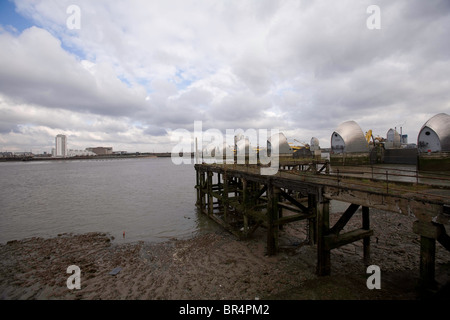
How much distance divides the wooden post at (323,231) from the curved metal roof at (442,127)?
18.9m

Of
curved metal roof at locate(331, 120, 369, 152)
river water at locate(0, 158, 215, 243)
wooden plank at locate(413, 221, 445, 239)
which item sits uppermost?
curved metal roof at locate(331, 120, 369, 152)

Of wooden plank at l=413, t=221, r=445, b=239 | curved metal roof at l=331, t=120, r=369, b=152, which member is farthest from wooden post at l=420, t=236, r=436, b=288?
curved metal roof at l=331, t=120, r=369, b=152

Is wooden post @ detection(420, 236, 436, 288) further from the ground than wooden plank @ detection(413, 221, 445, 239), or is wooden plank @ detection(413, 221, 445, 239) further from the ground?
wooden plank @ detection(413, 221, 445, 239)

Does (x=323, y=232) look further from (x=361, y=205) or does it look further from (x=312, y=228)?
(x=312, y=228)

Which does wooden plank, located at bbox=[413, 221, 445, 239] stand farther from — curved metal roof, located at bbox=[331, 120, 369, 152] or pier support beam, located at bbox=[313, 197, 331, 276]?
curved metal roof, located at bbox=[331, 120, 369, 152]

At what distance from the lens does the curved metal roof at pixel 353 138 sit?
87.2 ft

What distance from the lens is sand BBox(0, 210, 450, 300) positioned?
844 cm

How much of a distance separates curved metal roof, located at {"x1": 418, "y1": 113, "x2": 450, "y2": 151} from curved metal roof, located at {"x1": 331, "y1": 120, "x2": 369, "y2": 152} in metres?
6.73

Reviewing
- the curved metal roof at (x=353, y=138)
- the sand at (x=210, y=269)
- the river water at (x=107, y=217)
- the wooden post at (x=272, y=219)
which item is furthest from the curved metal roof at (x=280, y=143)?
the wooden post at (x=272, y=219)

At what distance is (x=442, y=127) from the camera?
63.8 ft

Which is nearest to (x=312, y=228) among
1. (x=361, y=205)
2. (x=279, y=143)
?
(x=361, y=205)

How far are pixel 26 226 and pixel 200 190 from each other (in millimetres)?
15531

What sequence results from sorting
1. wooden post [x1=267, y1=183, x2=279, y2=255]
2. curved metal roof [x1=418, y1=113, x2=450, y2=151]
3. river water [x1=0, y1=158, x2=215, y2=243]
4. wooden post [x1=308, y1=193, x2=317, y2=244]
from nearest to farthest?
wooden post [x1=267, y1=183, x2=279, y2=255]
wooden post [x1=308, y1=193, x2=317, y2=244]
river water [x1=0, y1=158, x2=215, y2=243]
curved metal roof [x1=418, y1=113, x2=450, y2=151]

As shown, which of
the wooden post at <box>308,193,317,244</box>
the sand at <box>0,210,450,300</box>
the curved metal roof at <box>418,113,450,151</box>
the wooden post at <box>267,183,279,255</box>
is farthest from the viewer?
the curved metal roof at <box>418,113,450,151</box>
